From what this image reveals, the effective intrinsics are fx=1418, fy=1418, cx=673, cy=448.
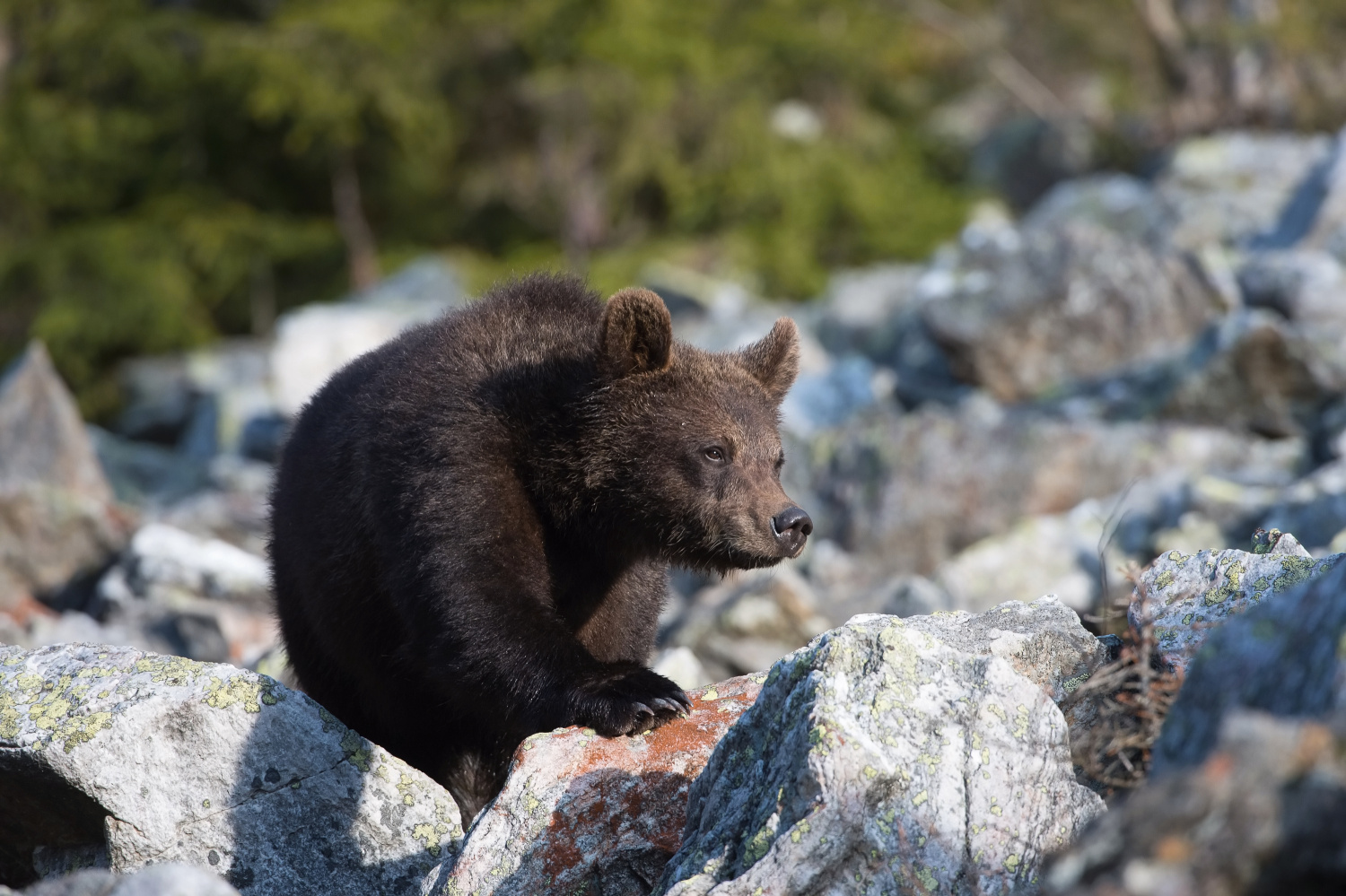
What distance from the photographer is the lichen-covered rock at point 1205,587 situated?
4.33 meters

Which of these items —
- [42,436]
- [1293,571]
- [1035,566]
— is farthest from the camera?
[42,436]

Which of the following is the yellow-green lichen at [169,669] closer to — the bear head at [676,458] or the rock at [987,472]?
the bear head at [676,458]

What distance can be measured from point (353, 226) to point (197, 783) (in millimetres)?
23102

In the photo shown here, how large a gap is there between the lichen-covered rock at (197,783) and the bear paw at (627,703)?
2.13ft

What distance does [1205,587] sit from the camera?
4.50m

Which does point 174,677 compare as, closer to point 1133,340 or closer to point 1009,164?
point 1133,340

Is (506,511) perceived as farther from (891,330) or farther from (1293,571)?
(891,330)

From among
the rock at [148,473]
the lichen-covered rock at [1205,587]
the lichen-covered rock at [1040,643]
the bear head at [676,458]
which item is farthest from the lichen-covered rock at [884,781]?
the rock at [148,473]

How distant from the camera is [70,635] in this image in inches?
376

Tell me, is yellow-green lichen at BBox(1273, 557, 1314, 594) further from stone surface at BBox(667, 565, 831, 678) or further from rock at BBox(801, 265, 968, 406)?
rock at BBox(801, 265, 968, 406)

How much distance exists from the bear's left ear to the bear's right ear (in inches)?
28.3

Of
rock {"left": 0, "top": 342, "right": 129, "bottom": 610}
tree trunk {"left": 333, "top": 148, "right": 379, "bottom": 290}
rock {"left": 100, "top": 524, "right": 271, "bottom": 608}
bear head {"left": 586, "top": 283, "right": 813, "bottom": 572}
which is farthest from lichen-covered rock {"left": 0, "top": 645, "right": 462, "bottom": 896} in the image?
tree trunk {"left": 333, "top": 148, "right": 379, "bottom": 290}

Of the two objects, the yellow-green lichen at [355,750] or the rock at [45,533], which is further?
the rock at [45,533]

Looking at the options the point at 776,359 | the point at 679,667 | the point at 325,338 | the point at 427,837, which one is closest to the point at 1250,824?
the point at 427,837
